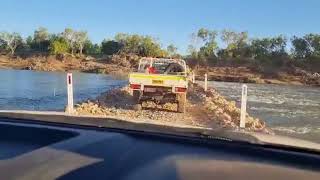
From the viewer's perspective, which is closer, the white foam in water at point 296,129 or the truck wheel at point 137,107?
the white foam in water at point 296,129

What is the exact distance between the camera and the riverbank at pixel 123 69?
103375 mm

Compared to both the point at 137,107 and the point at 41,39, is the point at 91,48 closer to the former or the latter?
the point at 41,39

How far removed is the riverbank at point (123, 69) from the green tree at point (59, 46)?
3.60 metres

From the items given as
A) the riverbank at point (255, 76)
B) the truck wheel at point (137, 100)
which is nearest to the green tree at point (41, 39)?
the riverbank at point (255, 76)

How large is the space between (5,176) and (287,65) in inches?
4850

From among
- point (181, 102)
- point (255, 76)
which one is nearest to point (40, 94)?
point (181, 102)

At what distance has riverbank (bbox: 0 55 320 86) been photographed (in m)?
103

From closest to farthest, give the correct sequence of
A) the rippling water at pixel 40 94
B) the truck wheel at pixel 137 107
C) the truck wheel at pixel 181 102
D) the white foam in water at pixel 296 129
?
the white foam in water at pixel 296 129
the truck wheel at pixel 137 107
the truck wheel at pixel 181 102
the rippling water at pixel 40 94

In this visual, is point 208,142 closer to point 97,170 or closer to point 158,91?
point 97,170

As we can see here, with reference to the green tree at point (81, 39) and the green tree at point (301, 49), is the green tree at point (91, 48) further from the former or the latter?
the green tree at point (301, 49)

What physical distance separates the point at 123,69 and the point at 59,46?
1250 inches

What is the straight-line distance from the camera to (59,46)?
5487 inches

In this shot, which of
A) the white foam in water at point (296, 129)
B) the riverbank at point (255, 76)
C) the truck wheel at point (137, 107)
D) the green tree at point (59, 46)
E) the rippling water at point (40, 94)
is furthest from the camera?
the green tree at point (59, 46)

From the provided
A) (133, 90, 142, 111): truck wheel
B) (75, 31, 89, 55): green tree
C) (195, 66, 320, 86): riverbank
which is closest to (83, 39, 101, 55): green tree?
(75, 31, 89, 55): green tree
